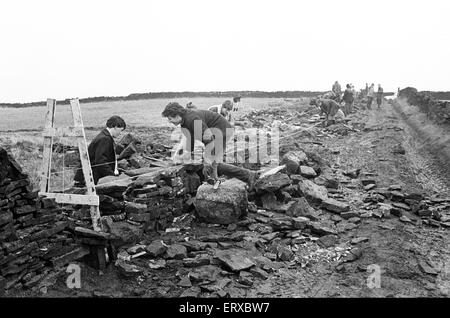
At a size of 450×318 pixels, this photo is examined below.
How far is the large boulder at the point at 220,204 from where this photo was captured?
6531mm

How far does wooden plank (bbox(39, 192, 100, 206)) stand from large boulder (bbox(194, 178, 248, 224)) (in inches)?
78.4

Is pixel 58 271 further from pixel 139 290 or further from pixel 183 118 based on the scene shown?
pixel 183 118

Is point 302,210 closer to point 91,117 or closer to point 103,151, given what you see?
point 103,151

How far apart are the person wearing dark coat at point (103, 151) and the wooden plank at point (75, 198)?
95cm

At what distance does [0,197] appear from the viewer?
416cm

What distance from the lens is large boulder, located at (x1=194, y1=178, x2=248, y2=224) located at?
6531 millimetres

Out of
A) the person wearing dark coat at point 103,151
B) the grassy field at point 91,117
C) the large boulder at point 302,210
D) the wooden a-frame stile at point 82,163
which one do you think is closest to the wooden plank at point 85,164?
the wooden a-frame stile at point 82,163

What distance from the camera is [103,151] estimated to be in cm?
628

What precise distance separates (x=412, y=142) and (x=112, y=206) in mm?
15339

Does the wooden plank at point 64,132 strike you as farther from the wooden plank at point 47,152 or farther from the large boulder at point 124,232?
the large boulder at point 124,232

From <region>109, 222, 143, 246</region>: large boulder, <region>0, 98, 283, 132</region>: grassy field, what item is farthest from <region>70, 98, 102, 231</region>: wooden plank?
<region>0, 98, 283, 132</region>: grassy field

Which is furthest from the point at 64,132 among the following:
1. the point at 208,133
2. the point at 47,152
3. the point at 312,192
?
the point at 312,192
